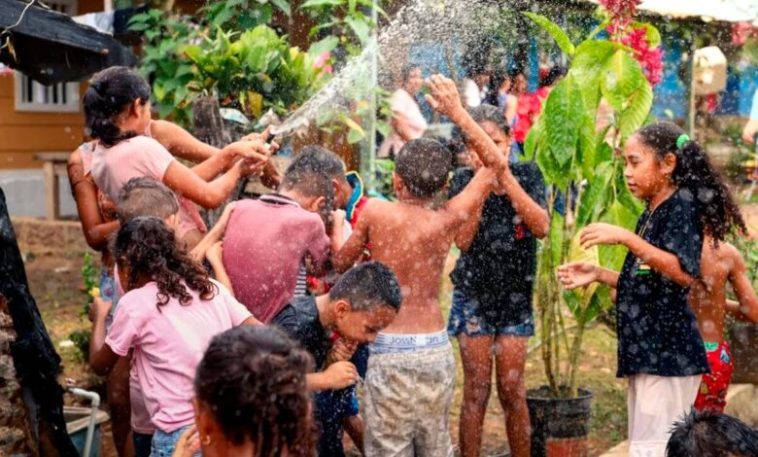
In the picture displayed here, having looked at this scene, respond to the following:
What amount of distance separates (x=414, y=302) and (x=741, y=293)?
5.11 ft

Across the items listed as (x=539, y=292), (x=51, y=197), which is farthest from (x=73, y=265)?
(x=539, y=292)

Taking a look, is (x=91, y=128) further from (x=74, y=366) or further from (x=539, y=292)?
(x=74, y=366)

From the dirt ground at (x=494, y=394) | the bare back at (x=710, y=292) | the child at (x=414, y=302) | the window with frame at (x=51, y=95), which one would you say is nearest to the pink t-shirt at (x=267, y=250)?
the child at (x=414, y=302)

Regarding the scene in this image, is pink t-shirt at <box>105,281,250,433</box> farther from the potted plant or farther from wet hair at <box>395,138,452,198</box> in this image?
the potted plant

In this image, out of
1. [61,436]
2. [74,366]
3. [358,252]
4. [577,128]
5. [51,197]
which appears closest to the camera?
[61,436]

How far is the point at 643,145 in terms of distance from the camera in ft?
17.1

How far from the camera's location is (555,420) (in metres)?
6.21

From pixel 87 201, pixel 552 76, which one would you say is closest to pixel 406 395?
pixel 87 201

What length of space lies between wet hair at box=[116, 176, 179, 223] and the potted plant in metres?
2.21

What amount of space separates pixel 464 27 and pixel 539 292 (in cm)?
331

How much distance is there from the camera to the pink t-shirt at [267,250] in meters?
5.23

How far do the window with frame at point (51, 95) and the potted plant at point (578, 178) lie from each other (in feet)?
40.2

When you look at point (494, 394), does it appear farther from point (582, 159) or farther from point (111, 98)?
point (111, 98)

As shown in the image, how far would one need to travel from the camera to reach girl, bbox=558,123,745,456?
5.00 m
